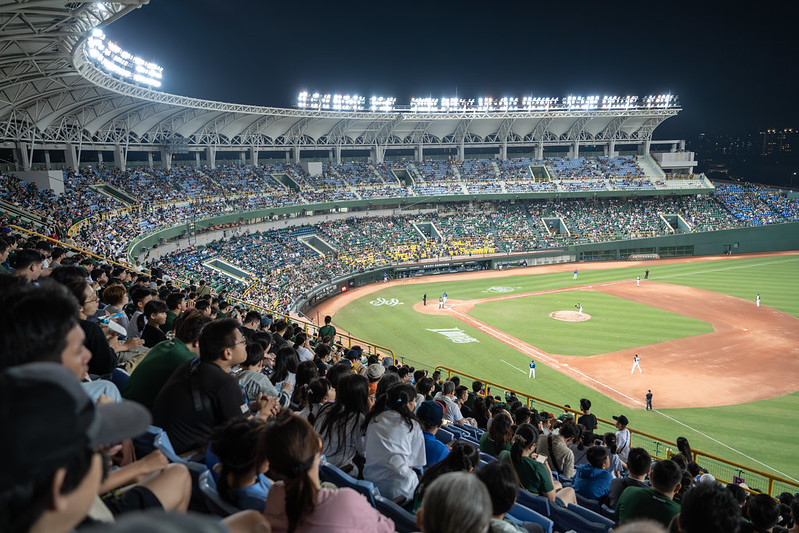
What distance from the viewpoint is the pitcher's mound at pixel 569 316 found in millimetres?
35531

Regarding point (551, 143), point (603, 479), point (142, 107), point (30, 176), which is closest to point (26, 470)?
point (603, 479)

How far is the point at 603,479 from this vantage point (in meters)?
7.23

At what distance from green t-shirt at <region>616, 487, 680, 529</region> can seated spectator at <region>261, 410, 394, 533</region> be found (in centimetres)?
362

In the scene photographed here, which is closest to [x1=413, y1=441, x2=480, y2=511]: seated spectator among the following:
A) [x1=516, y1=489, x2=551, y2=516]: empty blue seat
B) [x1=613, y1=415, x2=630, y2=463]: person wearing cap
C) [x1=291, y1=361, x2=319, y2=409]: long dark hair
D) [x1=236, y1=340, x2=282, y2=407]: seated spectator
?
[x1=516, y1=489, x2=551, y2=516]: empty blue seat

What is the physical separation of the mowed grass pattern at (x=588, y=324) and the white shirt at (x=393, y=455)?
25.8 meters

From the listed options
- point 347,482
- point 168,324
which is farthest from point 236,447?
point 168,324

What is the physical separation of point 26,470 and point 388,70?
81538 mm

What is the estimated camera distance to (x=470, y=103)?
215 feet

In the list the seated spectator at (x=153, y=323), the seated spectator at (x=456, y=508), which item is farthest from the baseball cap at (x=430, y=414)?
the seated spectator at (x=153, y=323)

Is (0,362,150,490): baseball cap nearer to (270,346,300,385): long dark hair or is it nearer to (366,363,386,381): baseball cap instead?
(366,363,386,381): baseball cap

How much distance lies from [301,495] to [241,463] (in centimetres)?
66

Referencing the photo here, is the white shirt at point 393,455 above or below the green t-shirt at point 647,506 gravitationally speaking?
above

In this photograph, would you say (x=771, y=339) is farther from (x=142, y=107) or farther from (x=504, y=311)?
(x=142, y=107)

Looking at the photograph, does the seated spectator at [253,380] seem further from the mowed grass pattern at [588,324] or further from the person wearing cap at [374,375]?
the mowed grass pattern at [588,324]
